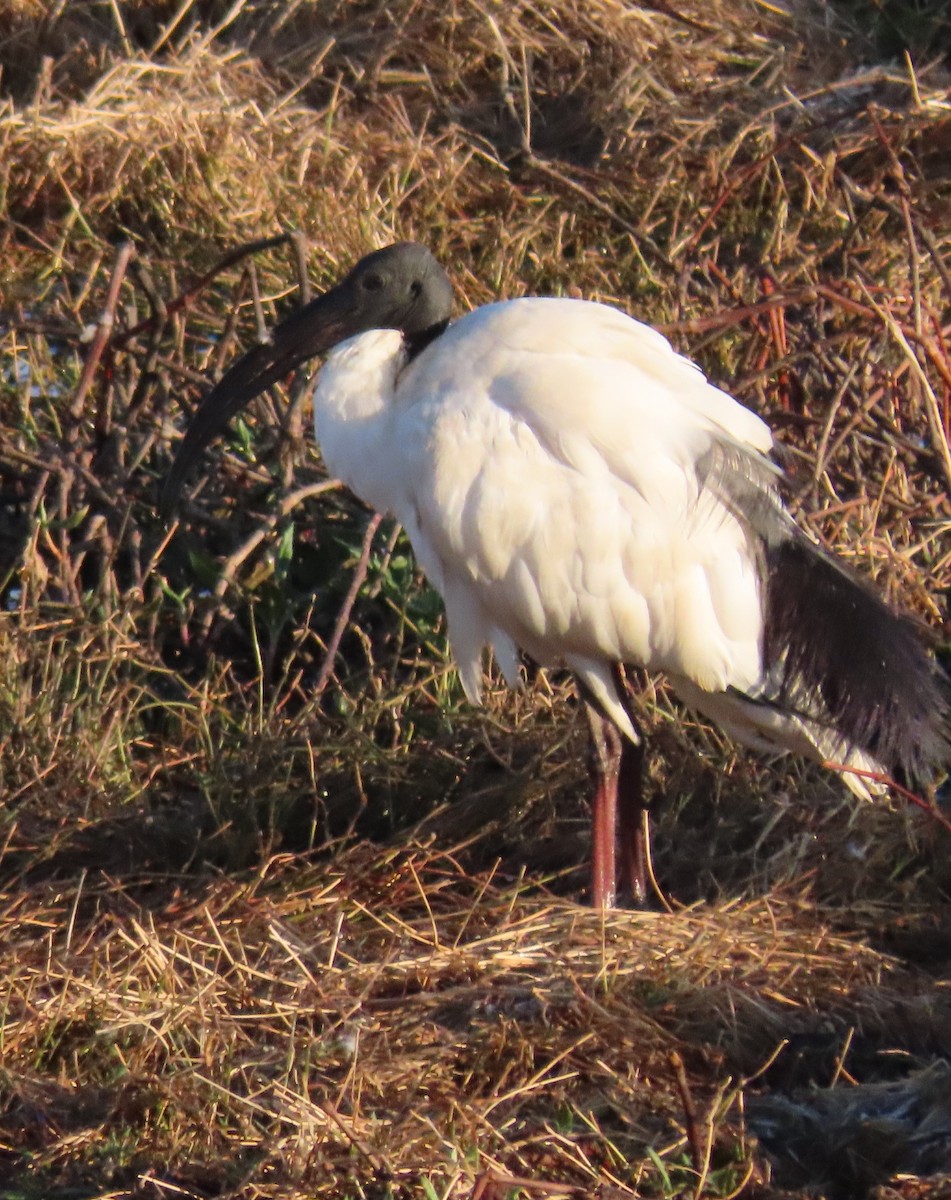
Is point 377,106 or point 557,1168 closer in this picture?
point 557,1168

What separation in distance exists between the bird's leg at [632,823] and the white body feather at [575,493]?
8.7 inches

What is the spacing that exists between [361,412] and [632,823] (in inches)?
41.5

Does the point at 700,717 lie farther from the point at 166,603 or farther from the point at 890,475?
the point at 166,603

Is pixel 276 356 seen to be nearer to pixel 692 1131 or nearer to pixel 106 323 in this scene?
pixel 106 323

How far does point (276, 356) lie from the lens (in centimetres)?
416

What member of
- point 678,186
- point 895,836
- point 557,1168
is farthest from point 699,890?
point 678,186

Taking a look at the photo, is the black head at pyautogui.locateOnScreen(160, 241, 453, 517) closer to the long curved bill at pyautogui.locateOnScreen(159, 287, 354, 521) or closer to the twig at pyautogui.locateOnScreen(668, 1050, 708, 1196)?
the long curved bill at pyautogui.locateOnScreen(159, 287, 354, 521)

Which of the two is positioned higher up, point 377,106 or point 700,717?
point 377,106

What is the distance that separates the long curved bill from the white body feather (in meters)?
0.16

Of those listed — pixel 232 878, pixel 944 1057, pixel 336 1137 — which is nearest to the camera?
pixel 336 1137

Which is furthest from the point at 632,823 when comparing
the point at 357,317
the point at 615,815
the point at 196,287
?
the point at 196,287

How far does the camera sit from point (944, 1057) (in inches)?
131

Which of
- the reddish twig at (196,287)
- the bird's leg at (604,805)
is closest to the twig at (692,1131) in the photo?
the bird's leg at (604,805)

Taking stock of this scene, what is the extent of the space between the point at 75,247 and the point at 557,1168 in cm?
399
